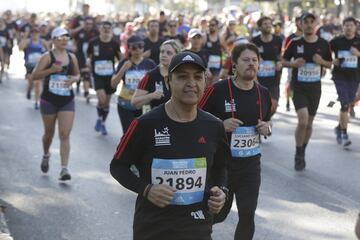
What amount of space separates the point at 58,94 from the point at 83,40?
971 centimetres

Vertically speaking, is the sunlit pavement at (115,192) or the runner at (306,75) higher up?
the runner at (306,75)

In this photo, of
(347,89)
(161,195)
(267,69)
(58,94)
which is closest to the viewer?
(161,195)

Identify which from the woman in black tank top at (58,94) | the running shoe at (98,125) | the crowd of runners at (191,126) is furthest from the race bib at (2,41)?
the woman in black tank top at (58,94)

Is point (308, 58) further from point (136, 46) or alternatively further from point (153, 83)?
point (153, 83)

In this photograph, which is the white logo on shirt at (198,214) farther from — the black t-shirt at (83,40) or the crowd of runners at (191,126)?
the black t-shirt at (83,40)

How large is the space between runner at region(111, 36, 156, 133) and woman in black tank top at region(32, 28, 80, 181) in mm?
629

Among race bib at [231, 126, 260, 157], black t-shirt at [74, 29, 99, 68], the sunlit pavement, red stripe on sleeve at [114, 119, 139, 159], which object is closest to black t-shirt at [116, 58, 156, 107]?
the sunlit pavement

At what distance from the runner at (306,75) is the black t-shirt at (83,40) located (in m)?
8.92

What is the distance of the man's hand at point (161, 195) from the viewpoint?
12.4ft

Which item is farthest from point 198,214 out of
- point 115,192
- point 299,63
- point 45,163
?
point 299,63

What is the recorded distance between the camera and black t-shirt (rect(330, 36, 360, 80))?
1141 cm

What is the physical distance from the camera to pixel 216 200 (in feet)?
12.7

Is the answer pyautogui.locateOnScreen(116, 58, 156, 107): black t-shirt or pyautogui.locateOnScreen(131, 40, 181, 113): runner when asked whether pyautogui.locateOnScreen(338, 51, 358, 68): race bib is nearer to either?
pyautogui.locateOnScreen(116, 58, 156, 107): black t-shirt

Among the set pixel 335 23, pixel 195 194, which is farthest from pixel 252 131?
pixel 335 23
